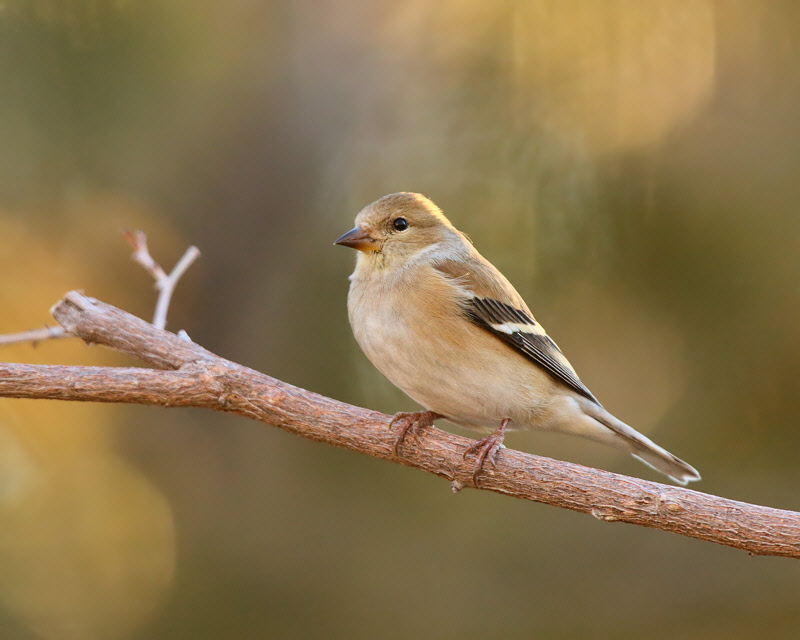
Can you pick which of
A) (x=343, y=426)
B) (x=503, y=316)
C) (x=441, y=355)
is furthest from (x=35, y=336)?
(x=503, y=316)

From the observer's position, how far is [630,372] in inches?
184

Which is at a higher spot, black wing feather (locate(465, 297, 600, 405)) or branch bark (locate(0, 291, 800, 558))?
black wing feather (locate(465, 297, 600, 405))

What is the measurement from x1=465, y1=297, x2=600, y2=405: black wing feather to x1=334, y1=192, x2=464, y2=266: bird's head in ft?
1.27

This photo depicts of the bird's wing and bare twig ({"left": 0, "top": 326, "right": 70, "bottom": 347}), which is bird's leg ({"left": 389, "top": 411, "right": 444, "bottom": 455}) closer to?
the bird's wing

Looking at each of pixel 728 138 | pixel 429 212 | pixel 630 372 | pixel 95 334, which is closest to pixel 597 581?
pixel 630 372

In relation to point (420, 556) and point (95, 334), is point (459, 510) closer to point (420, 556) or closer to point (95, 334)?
point (420, 556)

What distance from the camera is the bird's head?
11.5 ft

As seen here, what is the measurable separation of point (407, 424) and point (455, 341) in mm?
388

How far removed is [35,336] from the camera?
296cm

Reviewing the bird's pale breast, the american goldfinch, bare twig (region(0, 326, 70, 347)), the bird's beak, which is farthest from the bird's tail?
bare twig (region(0, 326, 70, 347))

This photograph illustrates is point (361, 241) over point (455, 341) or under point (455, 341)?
over

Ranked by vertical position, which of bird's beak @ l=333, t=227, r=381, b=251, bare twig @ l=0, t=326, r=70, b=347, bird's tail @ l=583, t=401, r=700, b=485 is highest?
bird's beak @ l=333, t=227, r=381, b=251

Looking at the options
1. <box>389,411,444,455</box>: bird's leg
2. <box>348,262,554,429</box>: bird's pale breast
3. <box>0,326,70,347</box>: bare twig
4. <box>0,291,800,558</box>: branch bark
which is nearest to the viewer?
<box>0,291,800,558</box>: branch bark

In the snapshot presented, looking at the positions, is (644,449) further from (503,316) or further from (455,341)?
(455,341)
